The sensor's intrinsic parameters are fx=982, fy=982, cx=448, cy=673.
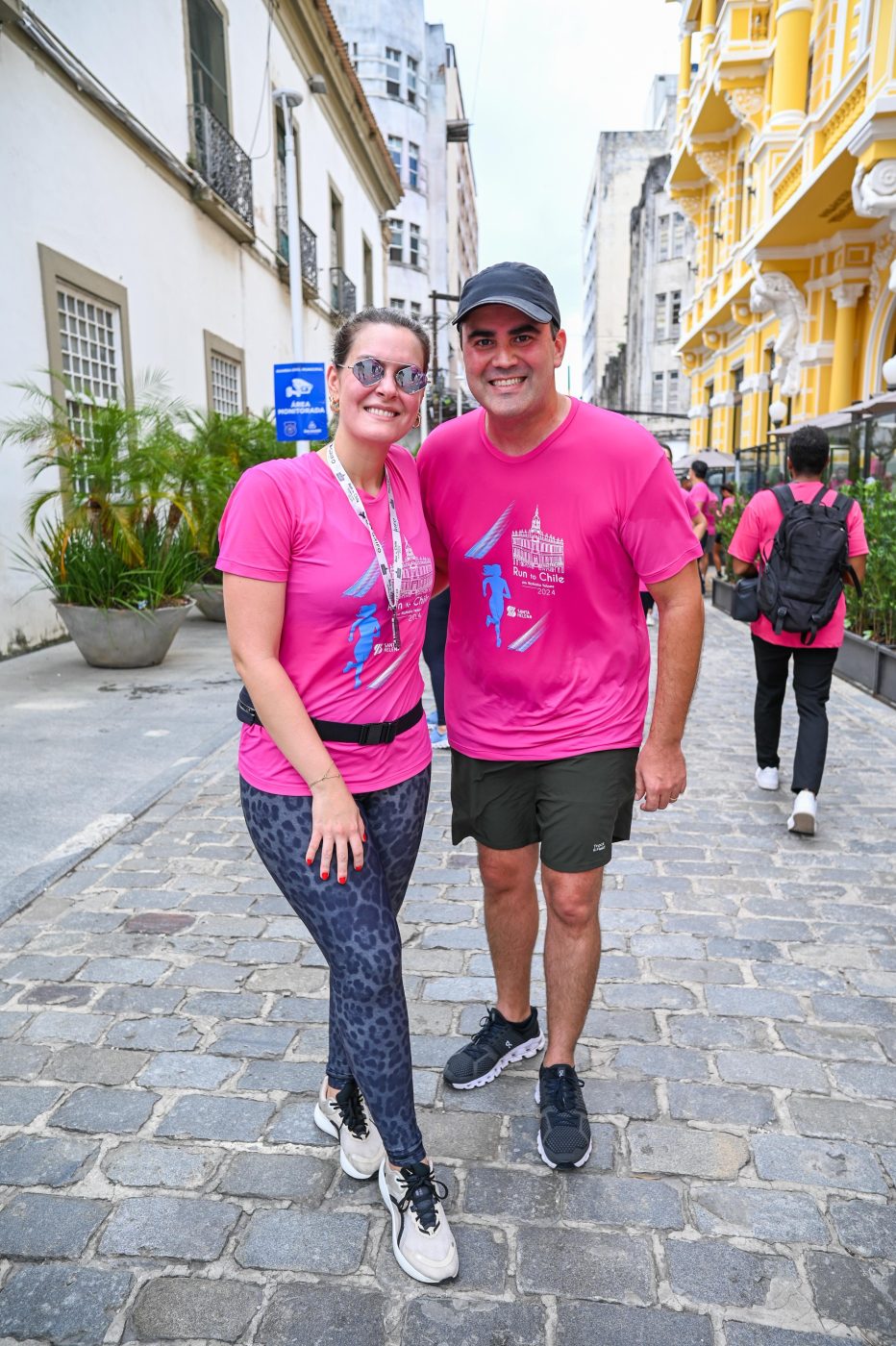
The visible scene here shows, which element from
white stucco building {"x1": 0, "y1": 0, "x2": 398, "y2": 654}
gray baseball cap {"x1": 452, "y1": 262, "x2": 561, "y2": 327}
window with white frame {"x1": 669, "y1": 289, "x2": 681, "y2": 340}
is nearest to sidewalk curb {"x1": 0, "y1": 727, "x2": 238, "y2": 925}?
gray baseball cap {"x1": 452, "y1": 262, "x2": 561, "y2": 327}

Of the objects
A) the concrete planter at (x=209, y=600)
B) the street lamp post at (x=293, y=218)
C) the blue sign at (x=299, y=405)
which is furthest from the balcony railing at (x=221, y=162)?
the concrete planter at (x=209, y=600)

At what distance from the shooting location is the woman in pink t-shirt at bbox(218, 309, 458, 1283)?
1.99 meters

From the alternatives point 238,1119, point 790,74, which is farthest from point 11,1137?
point 790,74

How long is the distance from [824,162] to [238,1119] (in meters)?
13.7

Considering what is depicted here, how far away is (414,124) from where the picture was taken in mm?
47125

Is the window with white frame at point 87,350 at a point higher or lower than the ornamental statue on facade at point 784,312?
lower

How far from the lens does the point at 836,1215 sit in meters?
2.25

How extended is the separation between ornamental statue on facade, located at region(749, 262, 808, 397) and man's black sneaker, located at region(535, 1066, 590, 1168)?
54.4 ft

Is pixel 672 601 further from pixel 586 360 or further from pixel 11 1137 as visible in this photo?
pixel 586 360

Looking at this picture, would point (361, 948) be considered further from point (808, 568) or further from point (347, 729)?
point (808, 568)

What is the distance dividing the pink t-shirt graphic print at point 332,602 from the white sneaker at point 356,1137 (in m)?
0.82

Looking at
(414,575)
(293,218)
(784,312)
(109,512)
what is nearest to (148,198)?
(293,218)

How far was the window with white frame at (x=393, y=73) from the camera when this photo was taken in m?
44.5

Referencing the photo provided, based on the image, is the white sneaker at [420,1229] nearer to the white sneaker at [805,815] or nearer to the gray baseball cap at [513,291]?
the gray baseball cap at [513,291]
